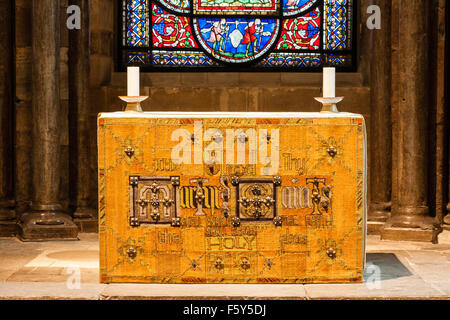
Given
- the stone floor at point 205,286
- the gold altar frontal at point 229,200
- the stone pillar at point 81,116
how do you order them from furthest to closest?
the stone pillar at point 81,116
the gold altar frontal at point 229,200
the stone floor at point 205,286

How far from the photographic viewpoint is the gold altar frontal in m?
5.31

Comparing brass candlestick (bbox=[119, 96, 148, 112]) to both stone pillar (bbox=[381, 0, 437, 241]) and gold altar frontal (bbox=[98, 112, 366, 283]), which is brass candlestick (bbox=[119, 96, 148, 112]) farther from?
stone pillar (bbox=[381, 0, 437, 241])

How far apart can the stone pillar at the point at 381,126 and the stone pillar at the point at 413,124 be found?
0.42 metres

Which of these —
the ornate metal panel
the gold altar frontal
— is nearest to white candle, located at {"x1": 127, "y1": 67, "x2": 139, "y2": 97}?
the gold altar frontal

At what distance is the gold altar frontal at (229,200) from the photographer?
209 inches

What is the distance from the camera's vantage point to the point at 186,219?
5.32 metres

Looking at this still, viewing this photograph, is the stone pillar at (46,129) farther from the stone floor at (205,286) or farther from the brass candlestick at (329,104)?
the brass candlestick at (329,104)

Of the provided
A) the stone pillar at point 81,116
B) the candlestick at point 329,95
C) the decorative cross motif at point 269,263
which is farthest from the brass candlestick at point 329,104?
the stone pillar at point 81,116

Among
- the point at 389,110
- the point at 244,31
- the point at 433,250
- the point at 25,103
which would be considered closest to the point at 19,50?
the point at 25,103

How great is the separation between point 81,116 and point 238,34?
6.00 feet

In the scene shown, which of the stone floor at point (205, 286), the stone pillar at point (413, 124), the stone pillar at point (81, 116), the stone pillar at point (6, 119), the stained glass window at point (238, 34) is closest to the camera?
the stone floor at point (205, 286)

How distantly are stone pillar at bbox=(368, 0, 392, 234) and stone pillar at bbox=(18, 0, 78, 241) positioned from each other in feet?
9.49

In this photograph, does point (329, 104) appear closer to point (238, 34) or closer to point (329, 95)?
point (329, 95)
